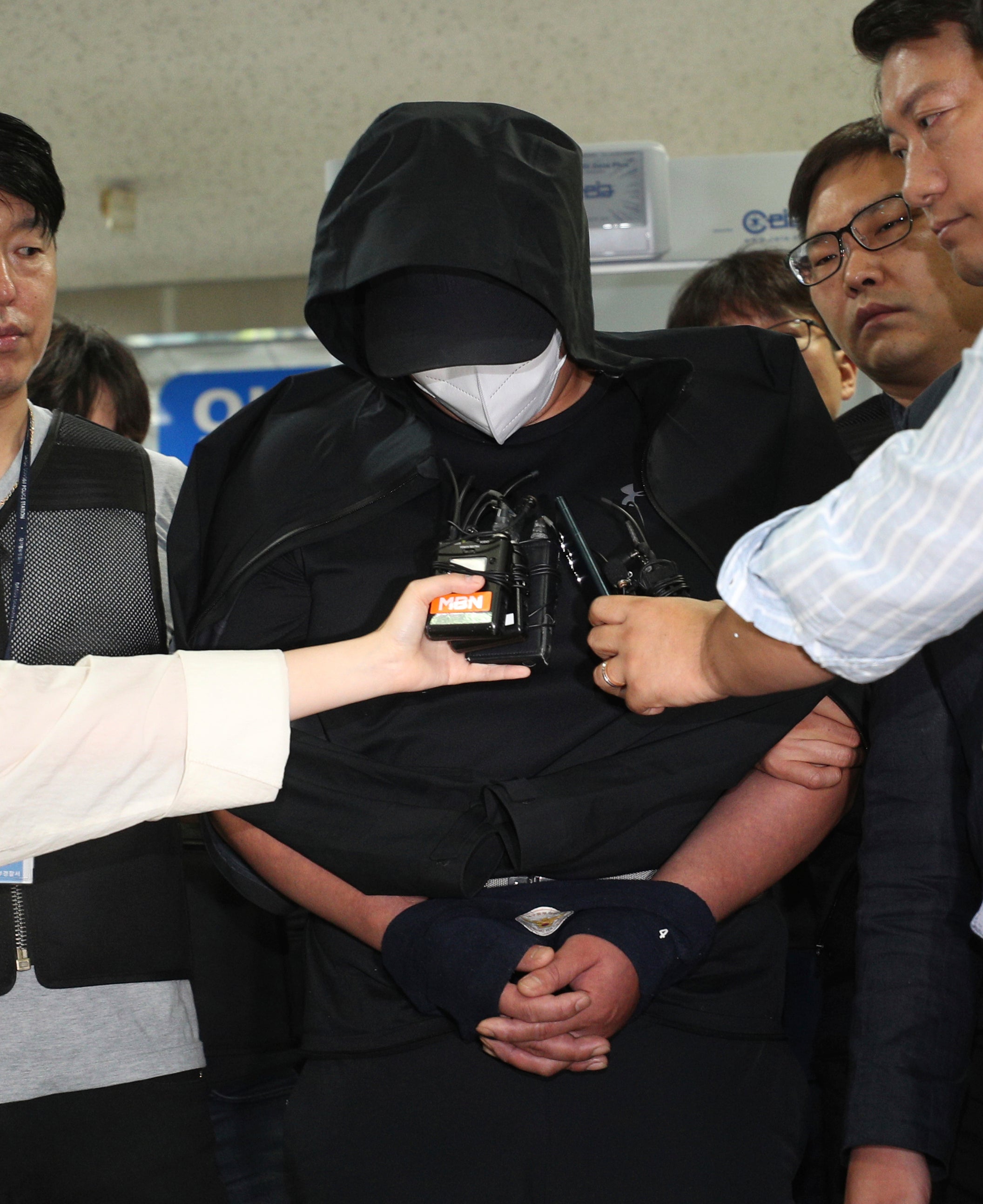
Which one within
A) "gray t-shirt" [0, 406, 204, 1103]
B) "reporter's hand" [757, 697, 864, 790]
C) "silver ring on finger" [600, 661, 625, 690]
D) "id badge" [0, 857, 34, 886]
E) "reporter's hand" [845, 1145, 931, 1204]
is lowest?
"reporter's hand" [845, 1145, 931, 1204]

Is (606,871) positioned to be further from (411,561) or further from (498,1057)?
(411,561)

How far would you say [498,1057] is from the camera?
1.34m

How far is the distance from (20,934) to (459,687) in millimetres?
604

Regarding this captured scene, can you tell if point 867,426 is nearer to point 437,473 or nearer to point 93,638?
point 437,473

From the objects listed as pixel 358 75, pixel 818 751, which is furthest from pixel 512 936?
pixel 358 75

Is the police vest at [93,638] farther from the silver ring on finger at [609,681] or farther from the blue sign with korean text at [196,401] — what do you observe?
the blue sign with korean text at [196,401]

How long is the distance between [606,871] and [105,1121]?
2.15ft

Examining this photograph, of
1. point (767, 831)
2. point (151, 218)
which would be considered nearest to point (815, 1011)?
point (767, 831)

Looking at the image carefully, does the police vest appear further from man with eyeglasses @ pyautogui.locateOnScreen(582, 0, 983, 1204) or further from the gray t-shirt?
man with eyeglasses @ pyautogui.locateOnScreen(582, 0, 983, 1204)

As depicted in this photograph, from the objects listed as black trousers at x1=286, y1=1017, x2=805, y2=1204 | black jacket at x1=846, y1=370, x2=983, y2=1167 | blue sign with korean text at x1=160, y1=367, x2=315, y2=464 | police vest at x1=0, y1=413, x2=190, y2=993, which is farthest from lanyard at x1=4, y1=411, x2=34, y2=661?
blue sign with korean text at x1=160, y1=367, x2=315, y2=464

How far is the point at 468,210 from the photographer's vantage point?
56.2 inches

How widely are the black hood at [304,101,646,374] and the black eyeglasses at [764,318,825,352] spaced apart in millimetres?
1071

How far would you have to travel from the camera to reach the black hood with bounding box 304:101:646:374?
55.9 inches

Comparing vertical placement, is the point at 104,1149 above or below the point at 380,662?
below
